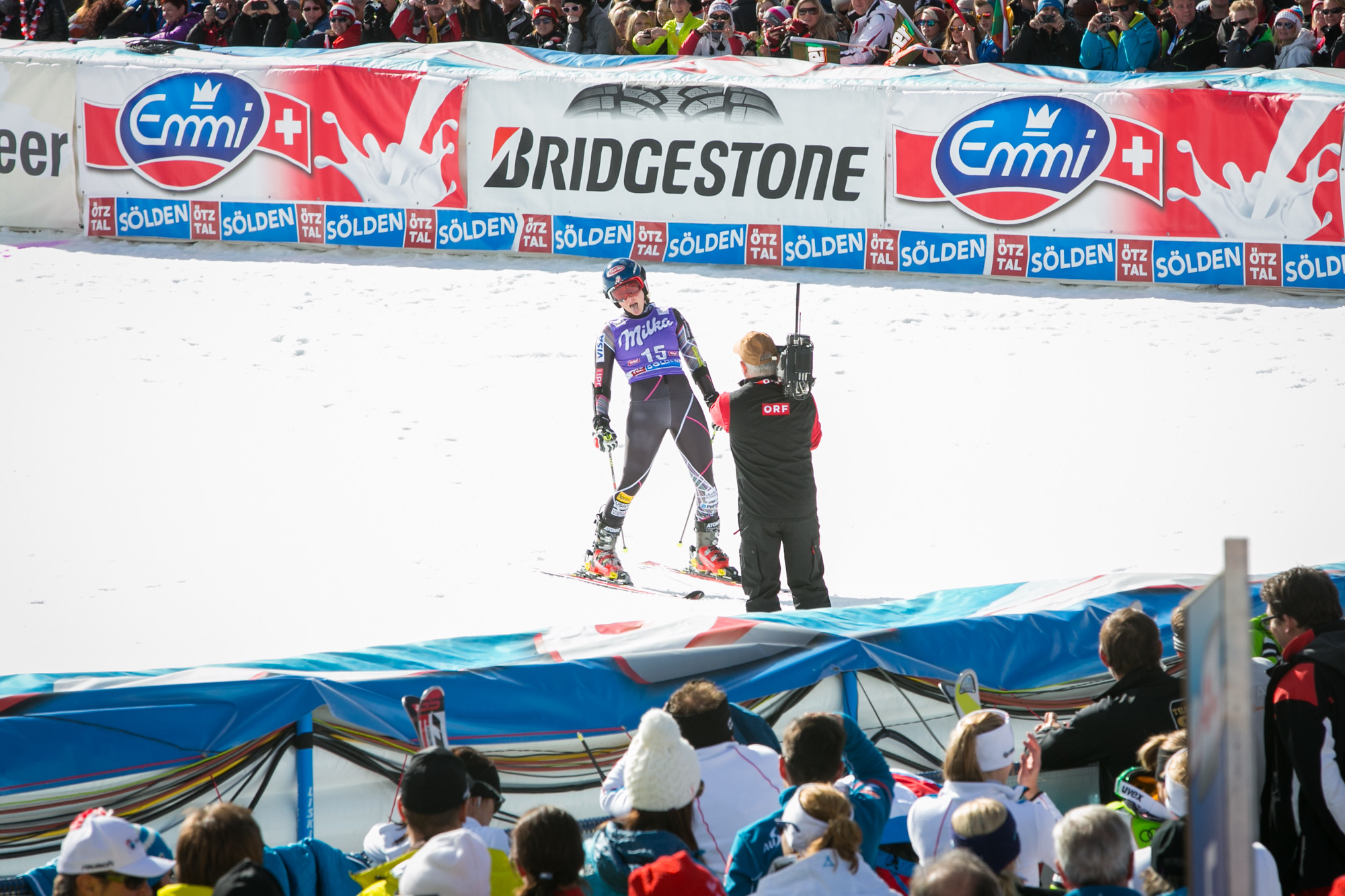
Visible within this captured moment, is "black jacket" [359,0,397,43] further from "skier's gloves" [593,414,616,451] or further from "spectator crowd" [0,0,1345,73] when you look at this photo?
"skier's gloves" [593,414,616,451]

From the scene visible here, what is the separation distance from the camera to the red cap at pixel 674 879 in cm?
308

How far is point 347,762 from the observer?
13.9 feet

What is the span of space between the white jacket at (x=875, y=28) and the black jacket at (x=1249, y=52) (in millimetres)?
3391

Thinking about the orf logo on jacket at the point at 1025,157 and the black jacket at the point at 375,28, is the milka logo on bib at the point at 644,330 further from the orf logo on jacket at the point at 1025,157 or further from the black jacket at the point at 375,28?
the black jacket at the point at 375,28

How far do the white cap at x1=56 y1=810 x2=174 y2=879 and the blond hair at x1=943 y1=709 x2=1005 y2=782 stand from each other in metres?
1.92

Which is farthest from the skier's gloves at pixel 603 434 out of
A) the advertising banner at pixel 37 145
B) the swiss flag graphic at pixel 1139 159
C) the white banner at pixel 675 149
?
the advertising banner at pixel 37 145

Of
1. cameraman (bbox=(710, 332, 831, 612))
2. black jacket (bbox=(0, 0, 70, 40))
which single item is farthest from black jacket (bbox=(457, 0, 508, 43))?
cameraman (bbox=(710, 332, 831, 612))

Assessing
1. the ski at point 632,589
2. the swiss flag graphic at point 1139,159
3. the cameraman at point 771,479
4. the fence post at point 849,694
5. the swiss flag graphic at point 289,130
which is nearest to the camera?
the fence post at point 849,694

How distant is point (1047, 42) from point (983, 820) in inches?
499

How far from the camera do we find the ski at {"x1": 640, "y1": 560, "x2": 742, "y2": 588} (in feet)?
27.3

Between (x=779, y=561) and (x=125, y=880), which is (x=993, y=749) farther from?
(x=779, y=561)

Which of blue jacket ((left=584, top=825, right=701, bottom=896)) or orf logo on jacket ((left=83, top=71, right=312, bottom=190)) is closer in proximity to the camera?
blue jacket ((left=584, top=825, right=701, bottom=896))

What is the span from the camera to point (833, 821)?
10.1 feet

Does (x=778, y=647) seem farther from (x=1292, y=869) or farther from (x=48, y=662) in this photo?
(x=48, y=662)
